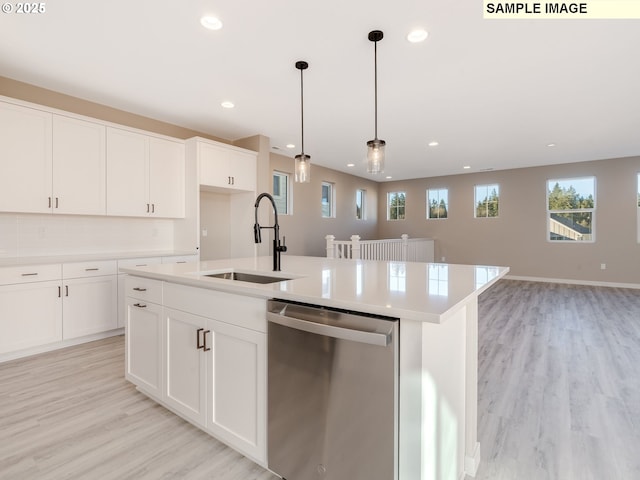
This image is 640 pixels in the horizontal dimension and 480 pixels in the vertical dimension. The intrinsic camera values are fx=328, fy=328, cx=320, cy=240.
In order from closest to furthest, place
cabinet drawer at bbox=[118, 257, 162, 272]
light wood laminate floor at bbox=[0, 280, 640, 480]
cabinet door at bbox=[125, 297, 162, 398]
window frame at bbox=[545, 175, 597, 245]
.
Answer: light wood laminate floor at bbox=[0, 280, 640, 480], cabinet door at bbox=[125, 297, 162, 398], cabinet drawer at bbox=[118, 257, 162, 272], window frame at bbox=[545, 175, 597, 245]

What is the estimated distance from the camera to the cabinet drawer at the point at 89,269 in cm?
319

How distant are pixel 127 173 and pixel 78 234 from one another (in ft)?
2.86

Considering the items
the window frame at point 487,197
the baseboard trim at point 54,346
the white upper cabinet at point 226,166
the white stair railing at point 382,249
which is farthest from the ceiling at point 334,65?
the window frame at point 487,197

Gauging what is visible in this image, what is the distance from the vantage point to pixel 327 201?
793 centimetres

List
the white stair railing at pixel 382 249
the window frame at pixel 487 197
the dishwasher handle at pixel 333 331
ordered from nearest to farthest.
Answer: the dishwasher handle at pixel 333 331
the white stair railing at pixel 382 249
the window frame at pixel 487 197

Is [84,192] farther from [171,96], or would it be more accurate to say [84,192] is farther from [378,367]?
[378,367]

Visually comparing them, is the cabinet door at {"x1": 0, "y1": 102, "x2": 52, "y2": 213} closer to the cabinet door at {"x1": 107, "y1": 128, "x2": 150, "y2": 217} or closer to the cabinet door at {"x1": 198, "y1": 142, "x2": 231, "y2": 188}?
the cabinet door at {"x1": 107, "y1": 128, "x2": 150, "y2": 217}

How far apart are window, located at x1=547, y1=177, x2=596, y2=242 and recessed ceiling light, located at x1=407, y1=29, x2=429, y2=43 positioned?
646cm

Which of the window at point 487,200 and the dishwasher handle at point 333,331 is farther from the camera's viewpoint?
the window at point 487,200

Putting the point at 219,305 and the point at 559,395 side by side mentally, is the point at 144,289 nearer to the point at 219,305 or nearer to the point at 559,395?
the point at 219,305

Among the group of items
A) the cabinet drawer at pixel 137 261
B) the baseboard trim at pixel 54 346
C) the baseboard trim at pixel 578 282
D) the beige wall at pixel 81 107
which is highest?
the beige wall at pixel 81 107

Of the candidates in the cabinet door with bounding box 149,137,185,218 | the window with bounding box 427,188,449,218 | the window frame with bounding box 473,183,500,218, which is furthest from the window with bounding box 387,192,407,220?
the cabinet door with bounding box 149,137,185,218

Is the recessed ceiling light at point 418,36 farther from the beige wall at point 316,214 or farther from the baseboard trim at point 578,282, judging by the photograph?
the baseboard trim at point 578,282

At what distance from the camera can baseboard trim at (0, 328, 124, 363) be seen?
291cm
